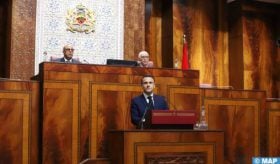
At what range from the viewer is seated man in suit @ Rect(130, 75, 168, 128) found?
4863mm

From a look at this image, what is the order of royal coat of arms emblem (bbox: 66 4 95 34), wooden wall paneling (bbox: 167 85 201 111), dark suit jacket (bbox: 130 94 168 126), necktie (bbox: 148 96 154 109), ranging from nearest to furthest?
1. dark suit jacket (bbox: 130 94 168 126)
2. necktie (bbox: 148 96 154 109)
3. wooden wall paneling (bbox: 167 85 201 111)
4. royal coat of arms emblem (bbox: 66 4 95 34)

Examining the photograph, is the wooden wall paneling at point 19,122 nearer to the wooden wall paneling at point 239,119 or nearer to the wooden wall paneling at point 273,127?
the wooden wall paneling at point 239,119

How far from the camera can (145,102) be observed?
4973 mm

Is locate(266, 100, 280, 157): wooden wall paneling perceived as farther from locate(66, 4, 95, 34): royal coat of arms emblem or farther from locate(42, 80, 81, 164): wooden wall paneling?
locate(66, 4, 95, 34): royal coat of arms emblem

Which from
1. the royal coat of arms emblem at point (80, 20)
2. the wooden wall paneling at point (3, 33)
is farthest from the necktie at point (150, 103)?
the wooden wall paneling at point (3, 33)

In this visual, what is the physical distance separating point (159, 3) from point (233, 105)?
9.75 ft

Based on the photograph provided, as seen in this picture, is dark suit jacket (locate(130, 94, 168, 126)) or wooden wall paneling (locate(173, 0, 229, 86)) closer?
dark suit jacket (locate(130, 94, 168, 126))

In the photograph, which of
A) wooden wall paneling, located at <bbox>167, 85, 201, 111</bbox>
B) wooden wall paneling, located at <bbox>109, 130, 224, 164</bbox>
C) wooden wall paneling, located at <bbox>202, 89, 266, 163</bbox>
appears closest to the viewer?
wooden wall paneling, located at <bbox>109, 130, 224, 164</bbox>

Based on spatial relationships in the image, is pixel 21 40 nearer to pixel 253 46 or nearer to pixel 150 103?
pixel 150 103

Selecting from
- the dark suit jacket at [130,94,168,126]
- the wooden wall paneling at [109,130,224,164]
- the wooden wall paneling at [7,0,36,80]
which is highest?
the wooden wall paneling at [7,0,36,80]

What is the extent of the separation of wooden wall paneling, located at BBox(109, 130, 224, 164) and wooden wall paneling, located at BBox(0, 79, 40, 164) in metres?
0.92

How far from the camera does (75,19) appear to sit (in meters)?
7.16

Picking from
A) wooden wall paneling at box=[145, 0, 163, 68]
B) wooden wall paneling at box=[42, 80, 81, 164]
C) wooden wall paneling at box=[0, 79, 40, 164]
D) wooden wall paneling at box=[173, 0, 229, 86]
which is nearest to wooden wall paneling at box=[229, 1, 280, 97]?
wooden wall paneling at box=[173, 0, 229, 86]

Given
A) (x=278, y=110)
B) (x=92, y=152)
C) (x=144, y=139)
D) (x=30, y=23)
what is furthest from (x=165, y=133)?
(x=30, y=23)
